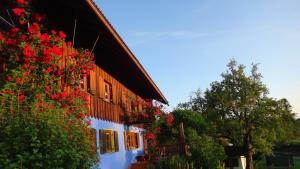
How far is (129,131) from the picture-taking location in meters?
17.5

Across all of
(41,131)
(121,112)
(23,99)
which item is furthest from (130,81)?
(41,131)

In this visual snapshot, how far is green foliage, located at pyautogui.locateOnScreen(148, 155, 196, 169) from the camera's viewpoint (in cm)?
1205

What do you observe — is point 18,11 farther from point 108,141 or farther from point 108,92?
point 108,92

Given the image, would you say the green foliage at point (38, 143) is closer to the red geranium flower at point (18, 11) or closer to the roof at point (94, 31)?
the red geranium flower at point (18, 11)

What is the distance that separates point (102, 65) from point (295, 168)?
2382 cm

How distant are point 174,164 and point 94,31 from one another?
608 centimetres

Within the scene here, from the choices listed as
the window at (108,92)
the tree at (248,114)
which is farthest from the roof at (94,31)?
the tree at (248,114)

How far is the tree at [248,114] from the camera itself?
29.4 metres

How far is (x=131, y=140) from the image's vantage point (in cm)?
1780

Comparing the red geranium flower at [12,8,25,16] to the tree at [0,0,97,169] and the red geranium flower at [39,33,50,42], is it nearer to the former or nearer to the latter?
the tree at [0,0,97,169]

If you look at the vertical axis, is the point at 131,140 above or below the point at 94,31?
below

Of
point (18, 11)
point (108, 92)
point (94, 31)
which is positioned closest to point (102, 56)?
point (108, 92)

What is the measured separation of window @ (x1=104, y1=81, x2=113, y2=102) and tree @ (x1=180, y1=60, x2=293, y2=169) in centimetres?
1750

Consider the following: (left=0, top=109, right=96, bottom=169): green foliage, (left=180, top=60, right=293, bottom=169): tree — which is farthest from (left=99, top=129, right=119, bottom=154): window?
(left=180, top=60, right=293, bottom=169): tree
